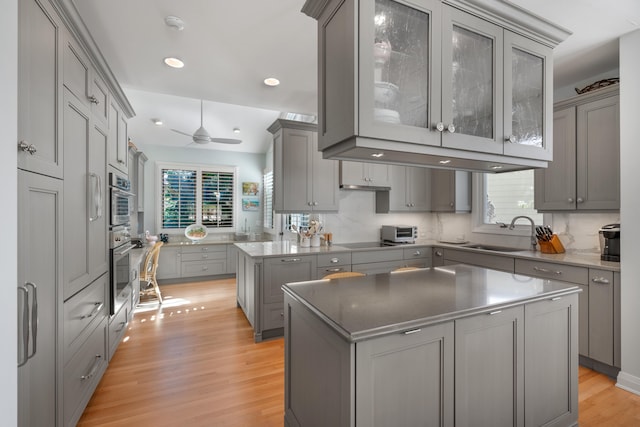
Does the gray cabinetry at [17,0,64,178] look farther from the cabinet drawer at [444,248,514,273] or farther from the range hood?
the cabinet drawer at [444,248,514,273]

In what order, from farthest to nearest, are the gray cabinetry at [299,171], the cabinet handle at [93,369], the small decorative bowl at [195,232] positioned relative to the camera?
the small decorative bowl at [195,232] < the gray cabinetry at [299,171] < the cabinet handle at [93,369]

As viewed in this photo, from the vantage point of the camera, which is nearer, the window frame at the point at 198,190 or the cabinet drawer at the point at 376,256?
the cabinet drawer at the point at 376,256

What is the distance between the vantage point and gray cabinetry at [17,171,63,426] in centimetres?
Answer: 121

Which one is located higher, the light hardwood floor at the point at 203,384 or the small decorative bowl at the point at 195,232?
the small decorative bowl at the point at 195,232

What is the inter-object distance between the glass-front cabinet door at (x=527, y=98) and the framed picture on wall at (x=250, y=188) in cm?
579

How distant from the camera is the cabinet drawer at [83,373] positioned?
171 centimetres

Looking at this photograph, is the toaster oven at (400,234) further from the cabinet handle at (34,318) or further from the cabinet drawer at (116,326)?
the cabinet handle at (34,318)

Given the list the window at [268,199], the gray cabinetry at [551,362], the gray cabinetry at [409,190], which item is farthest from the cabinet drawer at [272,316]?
the window at [268,199]

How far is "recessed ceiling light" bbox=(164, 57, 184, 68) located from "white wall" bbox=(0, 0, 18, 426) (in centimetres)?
185

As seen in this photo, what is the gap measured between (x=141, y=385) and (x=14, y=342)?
1.82 metres

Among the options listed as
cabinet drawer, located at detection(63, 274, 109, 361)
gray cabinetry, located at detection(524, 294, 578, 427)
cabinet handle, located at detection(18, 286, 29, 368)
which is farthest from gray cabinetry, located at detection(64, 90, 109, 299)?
gray cabinetry, located at detection(524, 294, 578, 427)

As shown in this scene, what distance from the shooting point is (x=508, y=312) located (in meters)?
1.54

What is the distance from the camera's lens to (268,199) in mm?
6715

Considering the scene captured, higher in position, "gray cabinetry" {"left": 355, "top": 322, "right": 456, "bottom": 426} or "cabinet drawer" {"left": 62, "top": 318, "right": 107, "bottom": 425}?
"gray cabinetry" {"left": 355, "top": 322, "right": 456, "bottom": 426}
